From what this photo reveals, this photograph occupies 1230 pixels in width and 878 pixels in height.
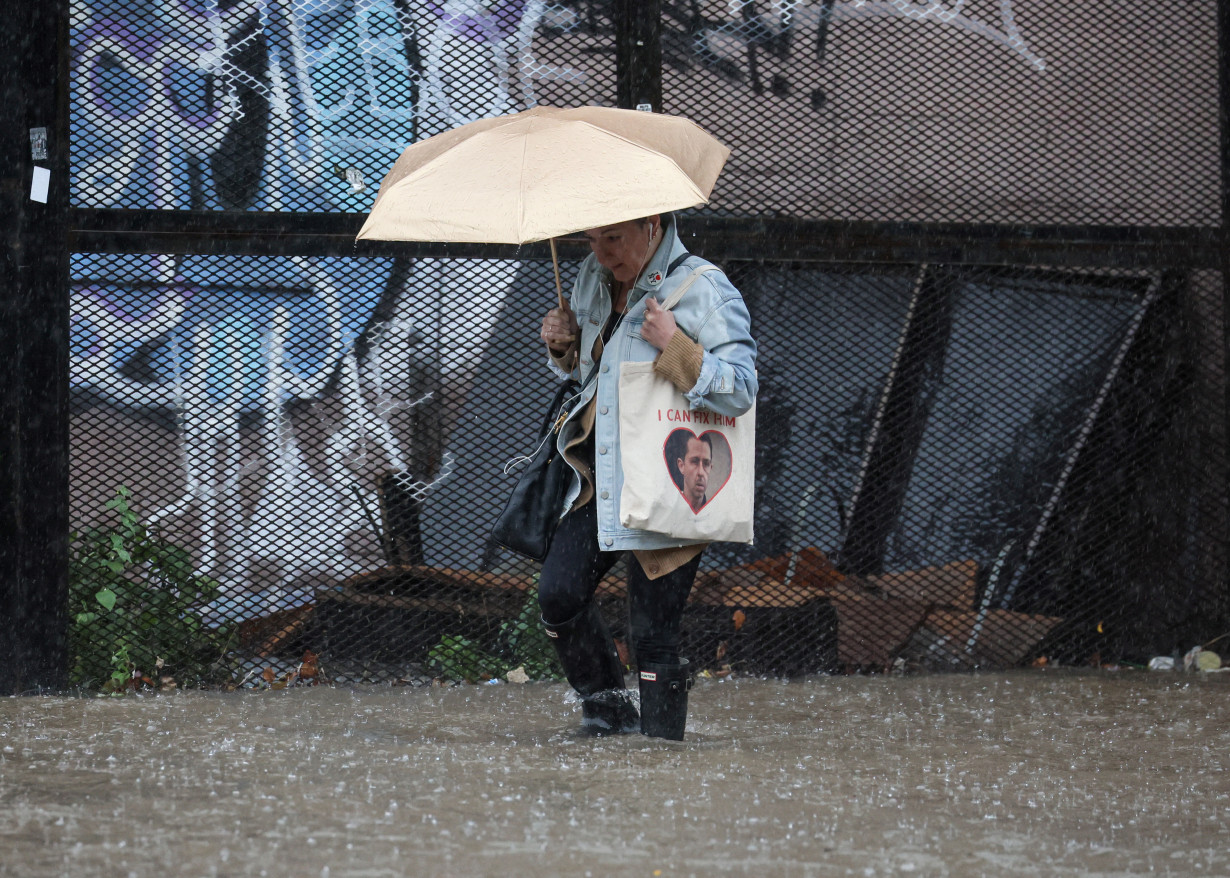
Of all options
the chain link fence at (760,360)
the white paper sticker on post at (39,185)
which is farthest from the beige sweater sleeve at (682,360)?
the white paper sticker on post at (39,185)

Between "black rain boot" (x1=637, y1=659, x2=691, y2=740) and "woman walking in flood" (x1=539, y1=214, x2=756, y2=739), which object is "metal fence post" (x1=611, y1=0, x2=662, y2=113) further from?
"black rain boot" (x1=637, y1=659, x2=691, y2=740)

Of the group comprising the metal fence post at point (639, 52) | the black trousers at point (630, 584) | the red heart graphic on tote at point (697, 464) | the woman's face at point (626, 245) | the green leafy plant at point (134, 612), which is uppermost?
the metal fence post at point (639, 52)

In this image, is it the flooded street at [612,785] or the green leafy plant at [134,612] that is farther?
the green leafy plant at [134,612]

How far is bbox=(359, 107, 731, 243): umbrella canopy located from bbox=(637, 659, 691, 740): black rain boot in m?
1.29

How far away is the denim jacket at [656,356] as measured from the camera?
151 inches

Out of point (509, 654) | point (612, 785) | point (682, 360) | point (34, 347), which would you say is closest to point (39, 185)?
point (34, 347)

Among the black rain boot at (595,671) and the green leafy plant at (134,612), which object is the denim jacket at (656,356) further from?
the green leafy plant at (134,612)

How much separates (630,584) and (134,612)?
2.15 m

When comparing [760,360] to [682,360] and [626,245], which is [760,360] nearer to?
[626,245]

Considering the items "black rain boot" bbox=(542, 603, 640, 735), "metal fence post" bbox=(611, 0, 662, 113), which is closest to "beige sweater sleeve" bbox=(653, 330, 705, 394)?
"black rain boot" bbox=(542, 603, 640, 735)

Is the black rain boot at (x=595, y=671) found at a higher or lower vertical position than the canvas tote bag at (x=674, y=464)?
lower

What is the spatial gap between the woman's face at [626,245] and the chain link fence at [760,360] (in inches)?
54.6

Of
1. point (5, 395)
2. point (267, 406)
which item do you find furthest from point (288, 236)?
point (5, 395)

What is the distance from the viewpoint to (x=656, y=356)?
3891mm
